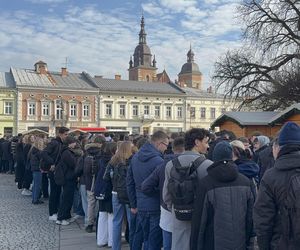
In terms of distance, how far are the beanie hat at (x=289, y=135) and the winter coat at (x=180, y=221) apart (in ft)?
3.61

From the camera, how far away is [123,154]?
263 inches

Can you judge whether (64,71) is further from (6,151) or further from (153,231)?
(153,231)

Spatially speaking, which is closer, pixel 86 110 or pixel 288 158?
pixel 288 158

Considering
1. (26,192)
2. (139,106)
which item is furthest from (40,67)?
(26,192)

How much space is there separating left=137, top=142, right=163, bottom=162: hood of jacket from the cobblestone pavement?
2786 mm

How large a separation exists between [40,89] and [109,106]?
444 inches

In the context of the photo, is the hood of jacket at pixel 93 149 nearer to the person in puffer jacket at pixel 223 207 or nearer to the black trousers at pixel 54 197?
the black trousers at pixel 54 197

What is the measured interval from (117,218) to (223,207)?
3.23 meters

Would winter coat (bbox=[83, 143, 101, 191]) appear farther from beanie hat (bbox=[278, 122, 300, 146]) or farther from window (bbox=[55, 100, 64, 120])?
window (bbox=[55, 100, 64, 120])

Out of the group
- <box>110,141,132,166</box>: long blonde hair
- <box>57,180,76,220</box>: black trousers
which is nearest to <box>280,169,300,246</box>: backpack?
<box>110,141,132,166</box>: long blonde hair

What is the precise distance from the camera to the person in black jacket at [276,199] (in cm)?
343

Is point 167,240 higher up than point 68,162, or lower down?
lower down

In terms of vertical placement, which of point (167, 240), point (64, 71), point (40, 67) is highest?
point (40, 67)

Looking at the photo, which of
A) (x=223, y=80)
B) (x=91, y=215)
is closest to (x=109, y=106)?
(x=223, y=80)
